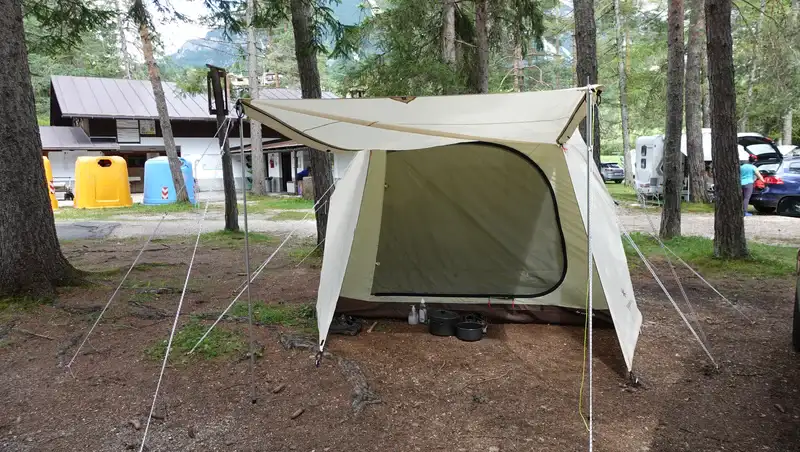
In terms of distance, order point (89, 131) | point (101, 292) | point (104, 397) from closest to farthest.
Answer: point (104, 397), point (101, 292), point (89, 131)

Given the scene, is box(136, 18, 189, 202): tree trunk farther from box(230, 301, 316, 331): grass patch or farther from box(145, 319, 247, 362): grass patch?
box(145, 319, 247, 362): grass patch

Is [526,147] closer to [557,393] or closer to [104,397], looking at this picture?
[557,393]

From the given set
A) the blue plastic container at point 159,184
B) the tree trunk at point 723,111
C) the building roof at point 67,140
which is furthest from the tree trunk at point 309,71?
the building roof at point 67,140

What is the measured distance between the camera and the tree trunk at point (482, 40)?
31.0 ft

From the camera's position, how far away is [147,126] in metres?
24.1

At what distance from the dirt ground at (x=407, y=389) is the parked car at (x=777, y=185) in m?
7.69

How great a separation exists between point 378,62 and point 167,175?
11755 millimetres

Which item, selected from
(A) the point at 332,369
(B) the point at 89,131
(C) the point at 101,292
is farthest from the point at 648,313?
(B) the point at 89,131

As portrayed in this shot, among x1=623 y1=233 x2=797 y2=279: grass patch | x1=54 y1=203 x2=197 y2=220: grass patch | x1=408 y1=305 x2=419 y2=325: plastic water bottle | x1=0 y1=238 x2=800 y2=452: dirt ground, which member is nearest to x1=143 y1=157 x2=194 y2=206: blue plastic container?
x1=54 y1=203 x2=197 y2=220: grass patch

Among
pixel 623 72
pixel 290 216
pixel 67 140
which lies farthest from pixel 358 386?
pixel 67 140

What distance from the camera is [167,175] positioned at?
17.8 metres

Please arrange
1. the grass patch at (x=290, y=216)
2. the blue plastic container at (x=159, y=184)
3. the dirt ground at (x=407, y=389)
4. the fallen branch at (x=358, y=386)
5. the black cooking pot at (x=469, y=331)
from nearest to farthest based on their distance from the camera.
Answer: the dirt ground at (x=407, y=389)
the fallen branch at (x=358, y=386)
the black cooking pot at (x=469, y=331)
the grass patch at (x=290, y=216)
the blue plastic container at (x=159, y=184)

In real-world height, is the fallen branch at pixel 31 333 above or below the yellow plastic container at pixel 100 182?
below

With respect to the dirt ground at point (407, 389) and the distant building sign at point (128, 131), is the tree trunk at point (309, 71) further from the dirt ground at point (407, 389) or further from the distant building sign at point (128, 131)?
the distant building sign at point (128, 131)
